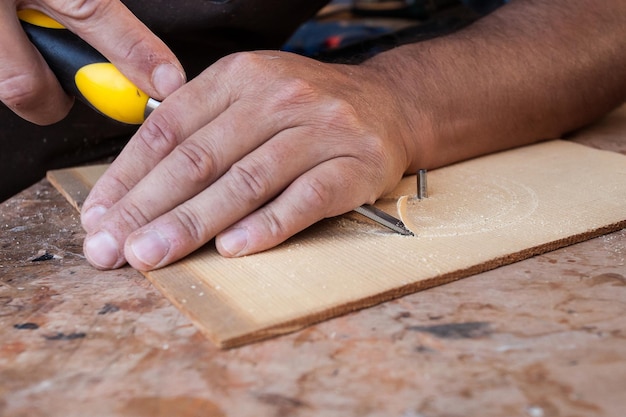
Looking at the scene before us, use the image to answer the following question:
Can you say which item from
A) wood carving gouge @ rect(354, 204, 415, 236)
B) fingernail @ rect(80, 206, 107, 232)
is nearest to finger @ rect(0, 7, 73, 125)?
fingernail @ rect(80, 206, 107, 232)

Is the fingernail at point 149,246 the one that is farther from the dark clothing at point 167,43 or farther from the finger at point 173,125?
the dark clothing at point 167,43

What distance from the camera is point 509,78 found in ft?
4.27

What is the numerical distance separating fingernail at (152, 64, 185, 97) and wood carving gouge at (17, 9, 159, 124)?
28mm

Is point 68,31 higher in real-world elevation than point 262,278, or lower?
higher

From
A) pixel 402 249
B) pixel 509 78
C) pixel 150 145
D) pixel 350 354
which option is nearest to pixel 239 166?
pixel 150 145

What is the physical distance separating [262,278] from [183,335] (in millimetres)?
136

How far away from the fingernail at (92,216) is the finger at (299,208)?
17 cm

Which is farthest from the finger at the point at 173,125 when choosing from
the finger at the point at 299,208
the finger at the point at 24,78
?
the finger at the point at 24,78

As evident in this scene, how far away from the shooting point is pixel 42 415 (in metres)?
0.57

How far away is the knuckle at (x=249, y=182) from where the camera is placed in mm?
→ 880

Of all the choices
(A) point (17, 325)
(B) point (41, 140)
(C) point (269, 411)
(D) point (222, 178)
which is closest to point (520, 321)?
(C) point (269, 411)

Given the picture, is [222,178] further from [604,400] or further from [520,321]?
[604,400]

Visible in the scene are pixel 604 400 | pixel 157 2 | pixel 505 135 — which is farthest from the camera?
pixel 157 2

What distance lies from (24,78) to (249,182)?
421mm
